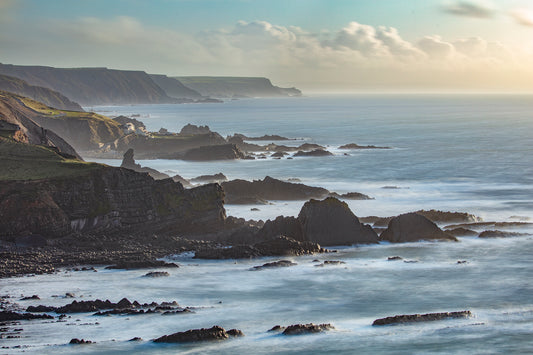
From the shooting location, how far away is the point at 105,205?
1697 inches

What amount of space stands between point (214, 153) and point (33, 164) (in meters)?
56.8

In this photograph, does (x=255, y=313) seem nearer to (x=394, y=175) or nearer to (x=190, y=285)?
(x=190, y=285)

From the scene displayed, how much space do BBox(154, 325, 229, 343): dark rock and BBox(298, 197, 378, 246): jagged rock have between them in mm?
17115

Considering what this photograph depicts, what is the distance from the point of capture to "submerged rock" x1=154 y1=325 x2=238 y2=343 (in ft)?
83.6

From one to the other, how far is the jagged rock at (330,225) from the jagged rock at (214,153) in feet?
198

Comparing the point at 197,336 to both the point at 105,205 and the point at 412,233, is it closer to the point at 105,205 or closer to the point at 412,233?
the point at 105,205

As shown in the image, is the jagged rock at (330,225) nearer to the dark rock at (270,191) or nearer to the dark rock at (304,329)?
the dark rock at (304,329)

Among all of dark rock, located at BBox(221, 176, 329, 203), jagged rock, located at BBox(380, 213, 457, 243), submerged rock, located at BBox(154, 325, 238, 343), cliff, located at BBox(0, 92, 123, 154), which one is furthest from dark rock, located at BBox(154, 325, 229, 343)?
cliff, located at BBox(0, 92, 123, 154)

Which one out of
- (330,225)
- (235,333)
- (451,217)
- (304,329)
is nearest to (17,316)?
(235,333)

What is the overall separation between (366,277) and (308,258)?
4.57 m

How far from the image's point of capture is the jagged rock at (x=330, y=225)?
42.7 m

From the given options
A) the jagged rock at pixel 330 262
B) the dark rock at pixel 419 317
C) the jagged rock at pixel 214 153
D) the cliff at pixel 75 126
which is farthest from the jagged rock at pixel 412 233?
the cliff at pixel 75 126

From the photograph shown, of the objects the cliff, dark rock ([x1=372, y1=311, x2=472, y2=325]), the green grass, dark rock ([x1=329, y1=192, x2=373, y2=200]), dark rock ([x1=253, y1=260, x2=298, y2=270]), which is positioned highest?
the cliff

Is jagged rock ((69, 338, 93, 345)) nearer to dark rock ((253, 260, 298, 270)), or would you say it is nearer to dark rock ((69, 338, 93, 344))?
dark rock ((69, 338, 93, 344))
